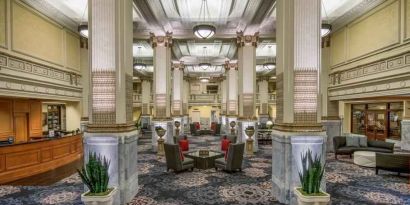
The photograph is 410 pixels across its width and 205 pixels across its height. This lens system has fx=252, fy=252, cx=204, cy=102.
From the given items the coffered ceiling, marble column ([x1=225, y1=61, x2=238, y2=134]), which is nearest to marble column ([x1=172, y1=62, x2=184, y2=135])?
marble column ([x1=225, y1=61, x2=238, y2=134])

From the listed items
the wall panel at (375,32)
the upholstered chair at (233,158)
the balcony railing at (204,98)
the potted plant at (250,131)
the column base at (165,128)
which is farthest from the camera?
the balcony railing at (204,98)

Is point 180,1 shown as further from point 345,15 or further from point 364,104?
point 364,104

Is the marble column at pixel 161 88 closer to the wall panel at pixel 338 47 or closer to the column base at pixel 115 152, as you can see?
the column base at pixel 115 152

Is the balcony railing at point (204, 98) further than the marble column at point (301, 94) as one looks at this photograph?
Yes

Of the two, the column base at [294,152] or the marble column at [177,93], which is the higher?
the marble column at [177,93]

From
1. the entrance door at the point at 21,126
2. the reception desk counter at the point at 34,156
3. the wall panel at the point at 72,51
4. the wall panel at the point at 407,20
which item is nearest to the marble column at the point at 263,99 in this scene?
the wall panel at the point at 407,20

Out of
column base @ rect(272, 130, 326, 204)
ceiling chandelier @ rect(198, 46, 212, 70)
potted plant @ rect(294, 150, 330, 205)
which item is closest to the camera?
potted plant @ rect(294, 150, 330, 205)

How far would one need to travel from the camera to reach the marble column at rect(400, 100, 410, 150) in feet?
35.3

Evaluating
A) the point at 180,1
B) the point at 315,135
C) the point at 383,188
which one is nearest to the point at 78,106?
the point at 180,1

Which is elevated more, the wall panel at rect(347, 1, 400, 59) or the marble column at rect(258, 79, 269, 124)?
the wall panel at rect(347, 1, 400, 59)

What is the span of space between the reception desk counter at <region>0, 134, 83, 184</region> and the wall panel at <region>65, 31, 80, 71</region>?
2.98 meters

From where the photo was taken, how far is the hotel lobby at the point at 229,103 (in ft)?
14.0

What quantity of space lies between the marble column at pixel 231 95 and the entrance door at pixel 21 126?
8886mm

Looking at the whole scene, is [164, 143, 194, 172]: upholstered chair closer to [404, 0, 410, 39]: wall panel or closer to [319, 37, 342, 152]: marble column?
[319, 37, 342, 152]: marble column
